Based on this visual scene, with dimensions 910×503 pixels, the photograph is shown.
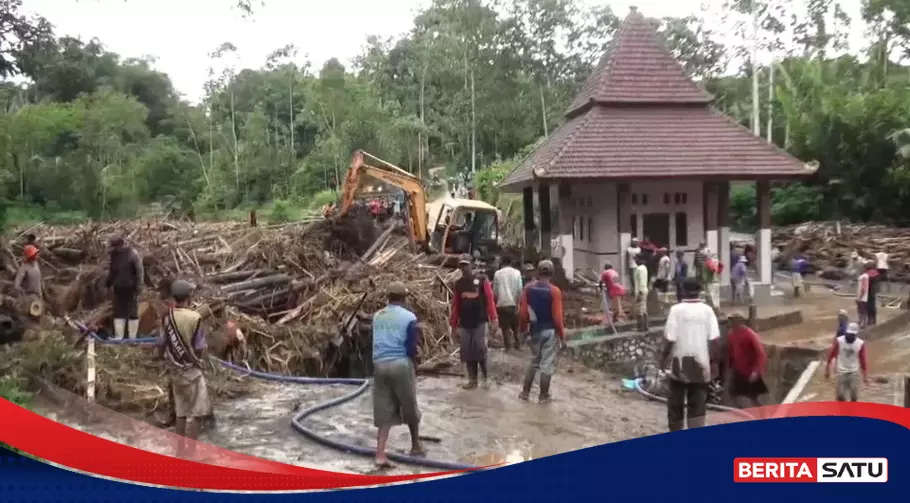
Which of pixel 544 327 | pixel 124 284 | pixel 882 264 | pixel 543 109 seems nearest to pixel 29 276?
pixel 124 284

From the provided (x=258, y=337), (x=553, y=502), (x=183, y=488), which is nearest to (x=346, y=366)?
(x=258, y=337)

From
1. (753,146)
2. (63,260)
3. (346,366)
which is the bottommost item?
(346,366)

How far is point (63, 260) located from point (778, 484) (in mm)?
9444

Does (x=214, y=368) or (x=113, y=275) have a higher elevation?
(x=113, y=275)

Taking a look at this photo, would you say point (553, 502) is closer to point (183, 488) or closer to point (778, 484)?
point (778, 484)

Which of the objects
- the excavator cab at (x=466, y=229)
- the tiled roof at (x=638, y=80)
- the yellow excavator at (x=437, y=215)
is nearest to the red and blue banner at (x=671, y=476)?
the tiled roof at (x=638, y=80)

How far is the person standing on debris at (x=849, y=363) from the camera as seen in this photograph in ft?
16.4

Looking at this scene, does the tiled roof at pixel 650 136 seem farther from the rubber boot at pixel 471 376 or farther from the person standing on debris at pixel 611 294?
the rubber boot at pixel 471 376

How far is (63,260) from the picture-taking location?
403 inches

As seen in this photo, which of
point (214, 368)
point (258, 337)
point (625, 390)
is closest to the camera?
point (625, 390)

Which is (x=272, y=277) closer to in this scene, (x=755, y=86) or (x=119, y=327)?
(x=119, y=327)

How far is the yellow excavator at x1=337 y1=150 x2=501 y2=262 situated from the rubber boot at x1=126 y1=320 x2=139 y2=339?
4096 mm

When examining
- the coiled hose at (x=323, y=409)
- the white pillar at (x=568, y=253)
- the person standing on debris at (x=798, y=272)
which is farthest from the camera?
the white pillar at (x=568, y=253)

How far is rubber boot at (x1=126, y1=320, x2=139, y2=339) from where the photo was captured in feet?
26.0
